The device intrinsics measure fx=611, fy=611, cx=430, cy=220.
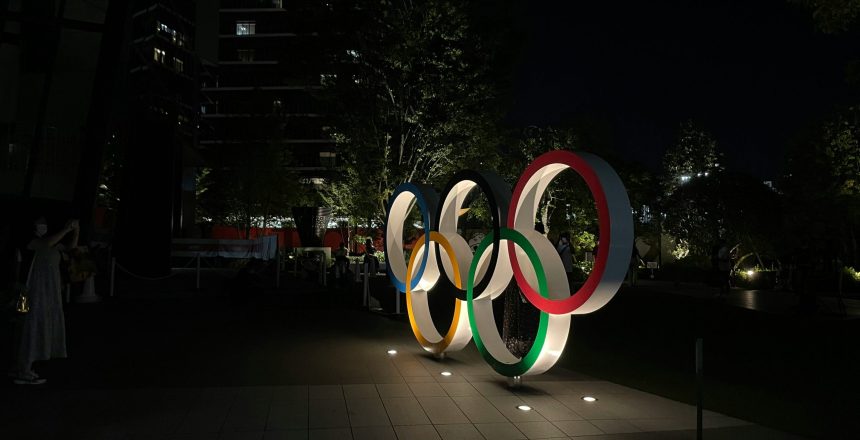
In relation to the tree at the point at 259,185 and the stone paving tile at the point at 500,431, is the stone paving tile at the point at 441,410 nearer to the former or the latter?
the stone paving tile at the point at 500,431

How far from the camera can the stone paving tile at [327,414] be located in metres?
5.47

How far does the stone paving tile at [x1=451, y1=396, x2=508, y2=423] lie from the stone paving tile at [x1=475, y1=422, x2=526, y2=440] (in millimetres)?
129

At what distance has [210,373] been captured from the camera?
25.1ft

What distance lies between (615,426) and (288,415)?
302 cm

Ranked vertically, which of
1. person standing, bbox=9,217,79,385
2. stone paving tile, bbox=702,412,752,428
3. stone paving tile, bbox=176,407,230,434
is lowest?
stone paving tile, bbox=176,407,230,434

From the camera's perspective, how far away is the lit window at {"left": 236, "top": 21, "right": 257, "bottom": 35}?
73.2 meters

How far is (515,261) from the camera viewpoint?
7039mm

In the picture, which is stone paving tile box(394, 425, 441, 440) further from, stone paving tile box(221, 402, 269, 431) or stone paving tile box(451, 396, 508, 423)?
stone paving tile box(221, 402, 269, 431)

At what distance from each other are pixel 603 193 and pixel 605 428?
83.8 inches

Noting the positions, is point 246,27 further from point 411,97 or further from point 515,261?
point 515,261

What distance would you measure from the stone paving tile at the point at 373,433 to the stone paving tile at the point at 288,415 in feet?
1.57

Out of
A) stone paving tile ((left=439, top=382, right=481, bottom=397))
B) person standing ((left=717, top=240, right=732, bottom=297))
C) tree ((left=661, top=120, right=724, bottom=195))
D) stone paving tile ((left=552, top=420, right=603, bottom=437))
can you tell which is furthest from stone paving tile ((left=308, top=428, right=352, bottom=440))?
tree ((left=661, top=120, right=724, bottom=195))

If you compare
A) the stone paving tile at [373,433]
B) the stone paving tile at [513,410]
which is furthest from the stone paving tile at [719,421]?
the stone paving tile at [373,433]

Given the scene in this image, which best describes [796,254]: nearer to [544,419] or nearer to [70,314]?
[544,419]
